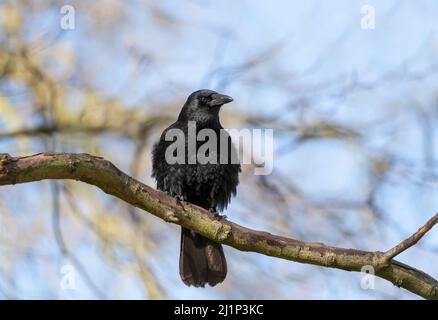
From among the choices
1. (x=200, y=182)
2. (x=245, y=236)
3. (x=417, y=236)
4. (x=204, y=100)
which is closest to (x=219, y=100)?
(x=204, y=100)

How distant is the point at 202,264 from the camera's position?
6520mm

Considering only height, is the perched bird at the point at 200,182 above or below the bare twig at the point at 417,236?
above

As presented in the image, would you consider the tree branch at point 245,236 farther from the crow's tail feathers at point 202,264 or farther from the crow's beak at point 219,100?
the crow's beak at point 219,100

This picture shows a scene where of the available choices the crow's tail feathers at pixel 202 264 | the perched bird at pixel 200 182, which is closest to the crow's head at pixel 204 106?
the perched bird at pixel 200 182

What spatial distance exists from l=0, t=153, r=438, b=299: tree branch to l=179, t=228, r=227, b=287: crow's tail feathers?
137 cm

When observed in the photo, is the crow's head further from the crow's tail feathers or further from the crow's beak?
the crow's tail feathers

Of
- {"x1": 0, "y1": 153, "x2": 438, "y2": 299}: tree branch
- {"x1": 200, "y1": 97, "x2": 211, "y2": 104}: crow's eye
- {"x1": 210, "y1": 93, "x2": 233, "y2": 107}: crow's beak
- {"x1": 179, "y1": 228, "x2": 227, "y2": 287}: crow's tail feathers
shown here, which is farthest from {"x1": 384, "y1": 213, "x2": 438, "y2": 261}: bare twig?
{"x1": 200, "y1": 97, "x2": 211, "y2": 104}: crow's eye

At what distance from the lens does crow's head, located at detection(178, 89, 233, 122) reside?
6.79 m

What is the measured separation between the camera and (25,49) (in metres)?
7.95

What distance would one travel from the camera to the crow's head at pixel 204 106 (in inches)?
267

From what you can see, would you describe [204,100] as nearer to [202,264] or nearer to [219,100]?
[219,100]

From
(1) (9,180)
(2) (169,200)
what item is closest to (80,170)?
(1) (9,180)

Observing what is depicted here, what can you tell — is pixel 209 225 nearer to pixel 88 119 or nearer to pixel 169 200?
pixel 169 200
